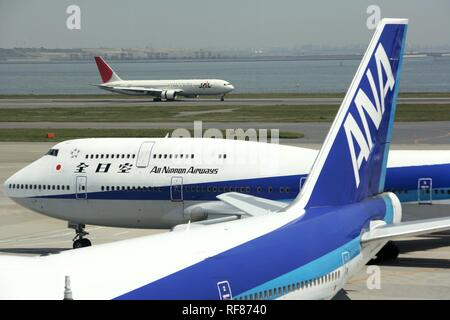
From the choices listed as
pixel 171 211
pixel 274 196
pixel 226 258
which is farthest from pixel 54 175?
pixel 226 258

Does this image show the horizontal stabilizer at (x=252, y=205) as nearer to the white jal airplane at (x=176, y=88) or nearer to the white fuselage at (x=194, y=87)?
the white jal airplane at (x=176, y=88)

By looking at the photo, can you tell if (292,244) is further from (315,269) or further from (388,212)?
(388,212)

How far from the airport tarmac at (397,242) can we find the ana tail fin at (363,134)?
4124 mm

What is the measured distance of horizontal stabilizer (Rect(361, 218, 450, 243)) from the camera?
17.2 m

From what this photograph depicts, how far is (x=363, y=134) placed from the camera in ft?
60.0

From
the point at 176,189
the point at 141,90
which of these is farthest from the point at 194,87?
the point at 176,189

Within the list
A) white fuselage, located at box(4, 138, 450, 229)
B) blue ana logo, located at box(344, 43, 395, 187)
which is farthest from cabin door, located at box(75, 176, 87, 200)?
blue ana logo, located at box(344, 43, 395, 187)

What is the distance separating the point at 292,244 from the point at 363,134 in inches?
154

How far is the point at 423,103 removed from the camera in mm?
111438

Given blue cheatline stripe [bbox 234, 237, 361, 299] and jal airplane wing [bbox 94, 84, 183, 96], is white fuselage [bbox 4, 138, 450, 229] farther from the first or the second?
jal airplane wing [bbox 94, 84, 183, 96]

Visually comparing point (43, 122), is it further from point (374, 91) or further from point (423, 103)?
point (374, 91)

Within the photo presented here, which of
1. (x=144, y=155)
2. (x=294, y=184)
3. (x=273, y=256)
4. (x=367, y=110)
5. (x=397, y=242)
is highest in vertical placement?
(x=367, y=110)

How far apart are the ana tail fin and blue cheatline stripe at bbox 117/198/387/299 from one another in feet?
1.22

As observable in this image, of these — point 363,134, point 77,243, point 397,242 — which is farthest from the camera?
point 397,242
